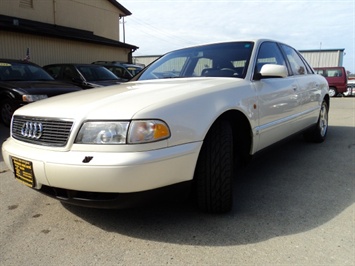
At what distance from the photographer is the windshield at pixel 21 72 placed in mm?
6621

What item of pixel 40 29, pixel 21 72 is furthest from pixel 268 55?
pixel 40 29

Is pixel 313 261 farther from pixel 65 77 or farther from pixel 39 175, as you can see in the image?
pixel 65 77

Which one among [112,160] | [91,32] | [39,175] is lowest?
[39,175]

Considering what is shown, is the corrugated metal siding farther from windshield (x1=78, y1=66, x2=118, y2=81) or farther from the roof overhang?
windshield (x1=78, y1=66, x2=118, y2=81)

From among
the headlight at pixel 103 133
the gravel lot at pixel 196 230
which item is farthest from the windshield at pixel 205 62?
the headlight at pixel 103 133

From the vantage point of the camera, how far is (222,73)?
3.21 metres

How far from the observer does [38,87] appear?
6129mm

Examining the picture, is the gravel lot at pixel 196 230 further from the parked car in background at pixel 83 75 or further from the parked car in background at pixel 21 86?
the parked car in background at pixel 83 75

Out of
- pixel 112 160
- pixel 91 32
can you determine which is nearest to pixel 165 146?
pixel 112 160

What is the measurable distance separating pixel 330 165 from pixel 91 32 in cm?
1595

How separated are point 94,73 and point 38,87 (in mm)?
2582

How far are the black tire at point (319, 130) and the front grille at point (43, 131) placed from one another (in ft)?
12.9

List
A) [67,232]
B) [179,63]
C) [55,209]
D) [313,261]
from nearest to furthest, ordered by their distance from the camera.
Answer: [313,261], [67,232], [55,209], [179,63]

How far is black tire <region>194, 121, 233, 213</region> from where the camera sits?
240cm
